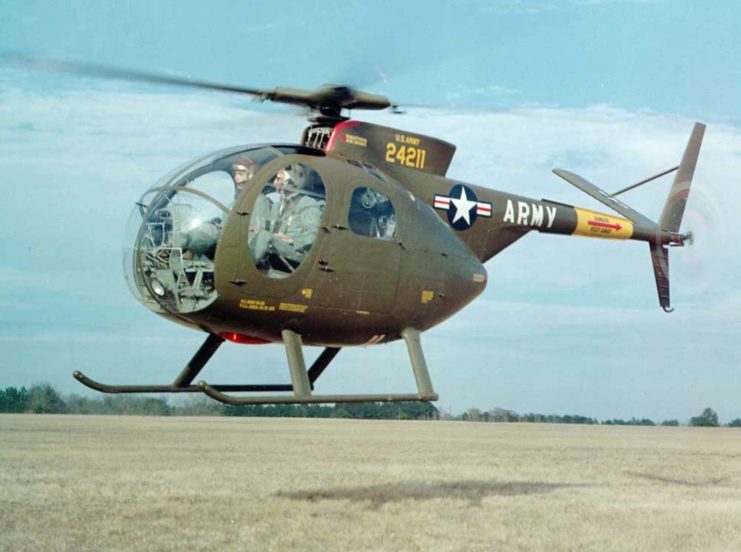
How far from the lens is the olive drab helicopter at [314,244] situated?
12.8m

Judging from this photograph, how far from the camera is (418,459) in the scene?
1196 inches

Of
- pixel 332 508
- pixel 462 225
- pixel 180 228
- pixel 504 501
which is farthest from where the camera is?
pixel 504 501

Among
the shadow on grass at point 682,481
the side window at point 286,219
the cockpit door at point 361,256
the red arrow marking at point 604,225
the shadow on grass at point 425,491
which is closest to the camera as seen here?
the side window at point 286,219

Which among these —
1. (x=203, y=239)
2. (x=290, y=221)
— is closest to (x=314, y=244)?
(x=290, y=221)

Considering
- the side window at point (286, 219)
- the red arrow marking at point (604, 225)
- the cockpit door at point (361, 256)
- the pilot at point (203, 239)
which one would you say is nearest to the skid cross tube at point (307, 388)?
the cockpit door at point (361, 256)

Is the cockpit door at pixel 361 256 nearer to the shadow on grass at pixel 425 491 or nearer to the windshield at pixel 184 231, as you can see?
the windshield at pixel 184 231

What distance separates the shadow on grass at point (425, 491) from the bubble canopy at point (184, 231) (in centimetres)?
664

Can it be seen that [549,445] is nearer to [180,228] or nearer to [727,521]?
[727,521]

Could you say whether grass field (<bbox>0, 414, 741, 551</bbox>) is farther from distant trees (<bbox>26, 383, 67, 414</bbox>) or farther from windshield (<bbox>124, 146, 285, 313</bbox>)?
distant trees (<bbox>26, 383, 67, 414</bbox>)

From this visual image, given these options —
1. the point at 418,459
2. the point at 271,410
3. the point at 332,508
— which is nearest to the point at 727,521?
the point at 332,508

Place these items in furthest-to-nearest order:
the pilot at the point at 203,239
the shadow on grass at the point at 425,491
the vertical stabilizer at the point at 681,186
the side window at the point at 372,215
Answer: the vertical stabilizer at the point at 681,186 < the shadow on grass at the point at 425,491 < the side window at the point at 372,215 < the pilot at the point at 203,239

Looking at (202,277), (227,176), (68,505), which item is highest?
(227,176)

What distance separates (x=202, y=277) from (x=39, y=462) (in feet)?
51.8

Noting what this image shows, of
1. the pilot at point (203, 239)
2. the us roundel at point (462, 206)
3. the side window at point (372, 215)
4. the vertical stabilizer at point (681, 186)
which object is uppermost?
the vertical stabilizer at point (681, 186)
